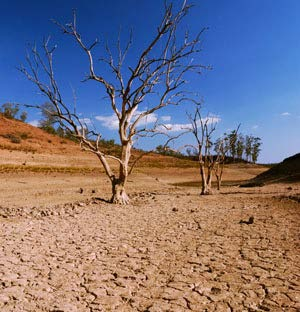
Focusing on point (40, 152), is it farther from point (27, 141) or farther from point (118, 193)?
point (118, 193)

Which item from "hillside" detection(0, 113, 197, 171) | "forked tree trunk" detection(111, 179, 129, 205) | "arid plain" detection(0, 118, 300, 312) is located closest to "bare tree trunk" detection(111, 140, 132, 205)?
"forked tree trunk" detection(111, 179, 129, 205)

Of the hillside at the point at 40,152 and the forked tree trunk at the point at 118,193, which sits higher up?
the hillside at the point at 40,152

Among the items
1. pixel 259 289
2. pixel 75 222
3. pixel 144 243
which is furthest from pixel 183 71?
pixel 259 289

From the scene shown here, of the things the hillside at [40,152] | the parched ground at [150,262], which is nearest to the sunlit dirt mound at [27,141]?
the hillside at [40,152]

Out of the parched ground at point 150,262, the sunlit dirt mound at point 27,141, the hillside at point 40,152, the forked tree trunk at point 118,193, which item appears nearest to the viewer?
the parched ground at point 150,262

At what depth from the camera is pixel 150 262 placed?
4887mm

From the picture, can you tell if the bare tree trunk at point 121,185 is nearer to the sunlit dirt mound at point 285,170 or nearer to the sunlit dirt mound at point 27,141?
the sunlit dirt mound at point 285,170

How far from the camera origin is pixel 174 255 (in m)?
5.21

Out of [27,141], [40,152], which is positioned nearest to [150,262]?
[40,152]

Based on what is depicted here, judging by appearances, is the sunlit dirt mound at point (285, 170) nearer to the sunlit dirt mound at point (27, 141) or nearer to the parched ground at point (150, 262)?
the parched ground at point (150, 262)

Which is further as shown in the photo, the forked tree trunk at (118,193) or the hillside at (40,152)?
the hillside at (40,152)

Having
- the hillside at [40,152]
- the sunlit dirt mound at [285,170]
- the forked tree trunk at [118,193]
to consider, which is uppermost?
the hillside at [40,152]

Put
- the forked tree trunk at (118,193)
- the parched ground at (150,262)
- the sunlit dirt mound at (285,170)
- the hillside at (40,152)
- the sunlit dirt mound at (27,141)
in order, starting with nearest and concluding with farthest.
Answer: the parched ground at (150,262) → the forked tree trunk at (118,193) → the sunlit dirt mound at (285,170) → the hillside at (40,152) → the sunlit dirt mound at (27,141)

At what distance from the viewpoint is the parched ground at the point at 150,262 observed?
366cm
